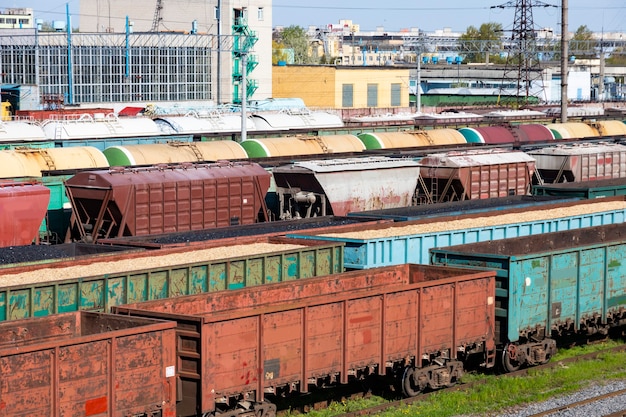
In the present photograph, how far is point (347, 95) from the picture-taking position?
99.0 metres

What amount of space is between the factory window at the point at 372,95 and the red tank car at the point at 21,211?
7537 centimetres

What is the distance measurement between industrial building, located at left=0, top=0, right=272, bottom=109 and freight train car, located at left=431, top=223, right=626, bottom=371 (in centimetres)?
5587

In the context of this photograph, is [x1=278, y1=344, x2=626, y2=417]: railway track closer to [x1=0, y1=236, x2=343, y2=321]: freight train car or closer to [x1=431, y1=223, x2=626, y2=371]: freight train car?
[x1=431, y1=223, x2=626, y2=371]: freight train car

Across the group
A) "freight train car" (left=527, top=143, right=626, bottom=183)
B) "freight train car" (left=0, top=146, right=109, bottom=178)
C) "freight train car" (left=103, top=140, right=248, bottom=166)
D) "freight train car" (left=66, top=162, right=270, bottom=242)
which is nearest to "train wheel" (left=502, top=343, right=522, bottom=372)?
"freight train car" (left=66, top=162, right=270, bottom=242)

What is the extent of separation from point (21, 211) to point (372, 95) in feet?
253

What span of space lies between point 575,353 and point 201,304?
9.95 m

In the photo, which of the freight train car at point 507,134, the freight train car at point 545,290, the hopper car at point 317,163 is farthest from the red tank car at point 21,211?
the freight train car at point 507,134

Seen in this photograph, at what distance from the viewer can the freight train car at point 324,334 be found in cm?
1436

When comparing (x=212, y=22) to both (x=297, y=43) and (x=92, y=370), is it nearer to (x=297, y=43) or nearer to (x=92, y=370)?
(x=297, y=43)

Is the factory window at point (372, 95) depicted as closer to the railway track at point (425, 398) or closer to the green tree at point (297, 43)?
the green tree at point (297, 43)

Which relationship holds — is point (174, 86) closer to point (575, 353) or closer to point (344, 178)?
point (344, 178)

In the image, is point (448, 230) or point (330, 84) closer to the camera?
point (448, 230)

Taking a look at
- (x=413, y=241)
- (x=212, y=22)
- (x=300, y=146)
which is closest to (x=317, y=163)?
(x=300, y=146)

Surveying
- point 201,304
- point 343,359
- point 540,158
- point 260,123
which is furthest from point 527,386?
point 260,123
